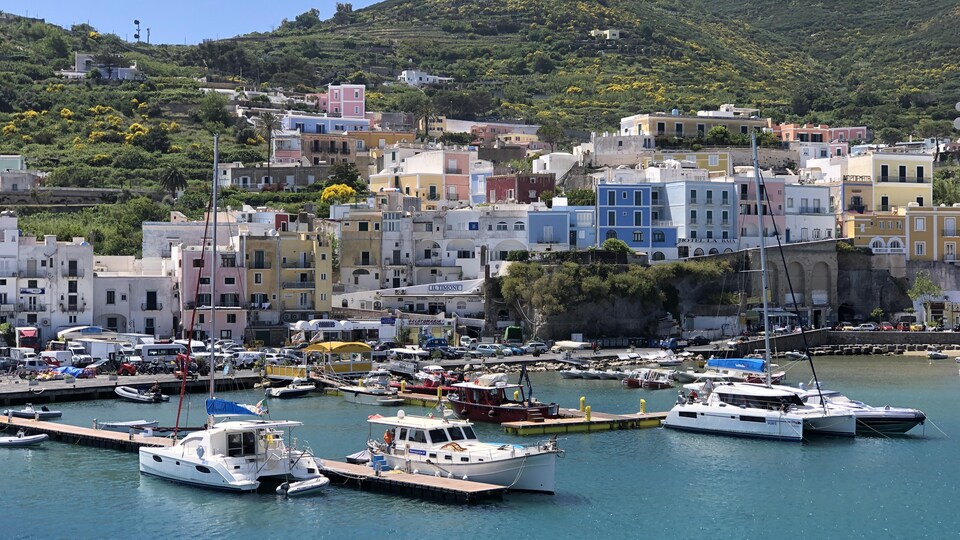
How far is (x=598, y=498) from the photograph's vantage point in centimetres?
3669

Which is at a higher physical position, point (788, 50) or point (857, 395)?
point (788, 50)

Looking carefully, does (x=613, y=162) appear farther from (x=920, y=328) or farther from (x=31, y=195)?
(x=31, y=195)

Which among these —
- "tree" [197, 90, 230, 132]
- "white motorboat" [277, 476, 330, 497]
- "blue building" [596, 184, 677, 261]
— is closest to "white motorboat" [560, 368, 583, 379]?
"blue building" [596, 184, 677, 261]

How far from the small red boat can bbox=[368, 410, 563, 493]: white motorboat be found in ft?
29.2

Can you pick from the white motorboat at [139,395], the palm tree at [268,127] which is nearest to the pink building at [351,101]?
the palm tree at [268,127]

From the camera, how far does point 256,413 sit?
128 feet

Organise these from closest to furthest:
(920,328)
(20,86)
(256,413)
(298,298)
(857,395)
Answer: (256,413)
(857,395)
(298,298)
(920,328)
(20,86)

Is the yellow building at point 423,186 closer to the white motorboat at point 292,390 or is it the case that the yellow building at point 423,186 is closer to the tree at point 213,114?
the tree at point 213,114

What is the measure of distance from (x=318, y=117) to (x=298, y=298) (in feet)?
133

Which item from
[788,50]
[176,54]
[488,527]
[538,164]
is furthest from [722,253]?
[788,50]

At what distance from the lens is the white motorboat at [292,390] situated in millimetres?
55312

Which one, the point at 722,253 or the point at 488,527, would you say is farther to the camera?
the point at 722,253

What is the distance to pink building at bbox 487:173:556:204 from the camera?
83.2 m

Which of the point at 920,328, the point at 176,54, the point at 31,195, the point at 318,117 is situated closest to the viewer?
the point at 920,328
